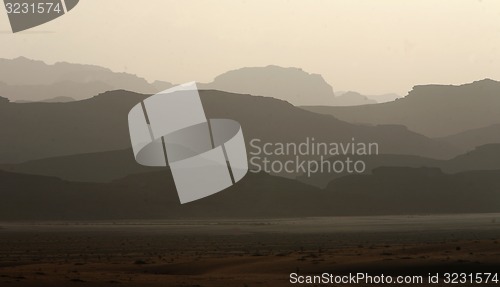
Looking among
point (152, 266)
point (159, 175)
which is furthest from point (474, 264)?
point (159, 175)

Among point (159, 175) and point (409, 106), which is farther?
point (409, 106)

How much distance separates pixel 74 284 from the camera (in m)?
26.4

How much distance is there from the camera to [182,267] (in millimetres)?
34562

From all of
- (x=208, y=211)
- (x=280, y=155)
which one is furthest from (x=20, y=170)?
(x=280, y=155)

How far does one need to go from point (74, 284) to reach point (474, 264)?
15531 mm

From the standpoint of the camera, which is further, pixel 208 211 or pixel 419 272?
pixel 208 211

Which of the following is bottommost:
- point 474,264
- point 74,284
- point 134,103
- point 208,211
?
point 208,211

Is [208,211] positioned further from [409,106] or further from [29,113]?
[409,106]

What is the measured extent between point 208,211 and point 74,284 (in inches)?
4580

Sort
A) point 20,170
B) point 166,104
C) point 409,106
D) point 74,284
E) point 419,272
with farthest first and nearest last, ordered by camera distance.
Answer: point 409,106, point 20,170, point 166,104, point 419,272, point 74,284

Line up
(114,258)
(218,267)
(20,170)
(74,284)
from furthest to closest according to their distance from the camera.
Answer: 1. (20,170)
2. (114,258)
3. (218,267)
4. (74,284)

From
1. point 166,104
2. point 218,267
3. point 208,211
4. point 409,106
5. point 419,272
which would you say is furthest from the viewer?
point 409,106

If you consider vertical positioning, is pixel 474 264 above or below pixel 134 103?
above

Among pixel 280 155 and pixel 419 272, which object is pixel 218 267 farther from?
pixel 280 155
